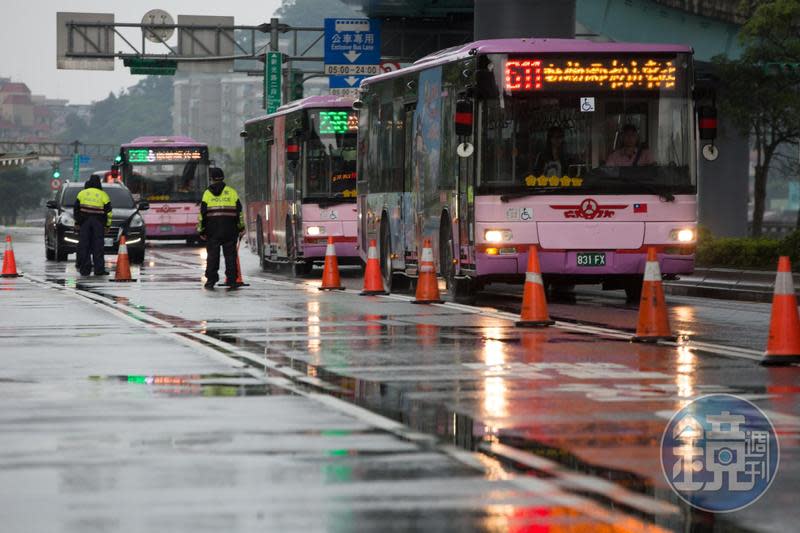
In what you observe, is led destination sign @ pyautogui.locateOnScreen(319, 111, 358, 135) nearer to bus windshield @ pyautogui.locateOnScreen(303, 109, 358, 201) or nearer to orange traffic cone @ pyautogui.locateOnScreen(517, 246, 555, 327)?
→ bus windshield @ pyautogui.locateOnScreen(303, 109, 358, 201)

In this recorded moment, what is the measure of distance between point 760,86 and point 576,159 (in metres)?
26.6

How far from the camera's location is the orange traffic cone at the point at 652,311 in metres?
17.5

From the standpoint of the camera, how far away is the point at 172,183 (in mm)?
62094

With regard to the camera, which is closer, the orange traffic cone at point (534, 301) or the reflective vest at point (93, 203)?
the orange traffic cone at point (534, 301)

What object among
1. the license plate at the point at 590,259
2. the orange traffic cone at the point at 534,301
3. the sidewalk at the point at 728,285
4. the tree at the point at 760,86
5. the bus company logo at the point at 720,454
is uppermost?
the tree at the point at 760,86

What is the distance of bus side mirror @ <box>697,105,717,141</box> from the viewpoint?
2392cm

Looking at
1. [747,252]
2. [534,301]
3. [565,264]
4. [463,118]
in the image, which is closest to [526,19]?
[747,252]

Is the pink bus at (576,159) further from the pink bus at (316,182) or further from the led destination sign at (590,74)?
the pink bus at (316,182)

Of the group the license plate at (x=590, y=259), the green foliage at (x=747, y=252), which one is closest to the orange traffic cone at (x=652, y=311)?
the license plate at (x=590, y=259)

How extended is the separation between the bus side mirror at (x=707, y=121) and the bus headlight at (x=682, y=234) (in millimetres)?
1379

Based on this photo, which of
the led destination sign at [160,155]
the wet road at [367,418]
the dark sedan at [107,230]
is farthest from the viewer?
the led destination sign at [160,155]

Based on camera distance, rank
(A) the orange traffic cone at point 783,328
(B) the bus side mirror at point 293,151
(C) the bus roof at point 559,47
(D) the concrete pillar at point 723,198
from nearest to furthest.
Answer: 1. (A) the orange traffic cone at point 783,328
2. (C) the bus roof at point 559,47
3. (B) the bus side mirror at point 293,151
4. (D) the concrete pillar at point 723,198

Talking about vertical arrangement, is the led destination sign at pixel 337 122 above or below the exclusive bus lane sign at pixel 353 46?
below

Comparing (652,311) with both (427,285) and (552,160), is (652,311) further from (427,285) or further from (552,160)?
(427,285)
